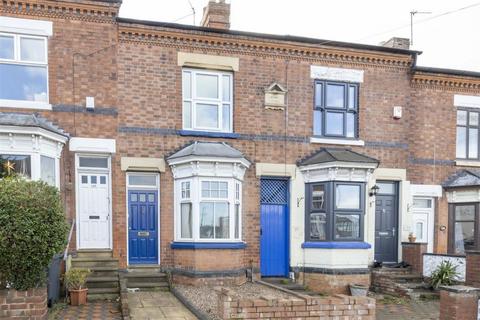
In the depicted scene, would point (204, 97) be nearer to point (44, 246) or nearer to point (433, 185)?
point (44, 246)

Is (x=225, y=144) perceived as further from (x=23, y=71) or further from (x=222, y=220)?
(x=23, y=71)

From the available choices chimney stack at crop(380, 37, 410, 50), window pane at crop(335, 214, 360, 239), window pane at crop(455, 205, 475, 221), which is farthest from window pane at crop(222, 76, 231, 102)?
window pane at crop(455, 205, 475, 221)

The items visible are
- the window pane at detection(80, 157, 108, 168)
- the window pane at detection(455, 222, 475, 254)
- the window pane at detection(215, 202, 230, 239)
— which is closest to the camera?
the window pane at detection(80, 157, 108, 168)

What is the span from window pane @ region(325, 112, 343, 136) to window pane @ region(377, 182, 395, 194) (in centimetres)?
209

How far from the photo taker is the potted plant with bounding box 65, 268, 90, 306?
29.1 ft

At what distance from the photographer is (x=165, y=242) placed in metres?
11.2

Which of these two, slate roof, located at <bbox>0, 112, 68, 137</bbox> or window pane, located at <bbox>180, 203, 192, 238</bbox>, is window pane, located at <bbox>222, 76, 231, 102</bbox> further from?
slate roof, located at <bbox>0, 112, 68, 137</bbox>

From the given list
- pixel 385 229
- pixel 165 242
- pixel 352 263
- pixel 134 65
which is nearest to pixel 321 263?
pixel 352 263

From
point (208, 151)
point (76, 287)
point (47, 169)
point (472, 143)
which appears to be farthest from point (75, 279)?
point (472, 143)

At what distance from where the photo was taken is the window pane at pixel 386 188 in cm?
1316

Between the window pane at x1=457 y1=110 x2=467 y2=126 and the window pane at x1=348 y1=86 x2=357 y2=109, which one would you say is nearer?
the window pane at x1=348 y1=86 x2=357 y2=109

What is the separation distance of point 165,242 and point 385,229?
22.0ft

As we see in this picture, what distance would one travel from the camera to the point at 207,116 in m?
11.8

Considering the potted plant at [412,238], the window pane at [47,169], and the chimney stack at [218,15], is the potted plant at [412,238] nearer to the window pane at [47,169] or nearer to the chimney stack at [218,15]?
the chimney stack at [218,15]
